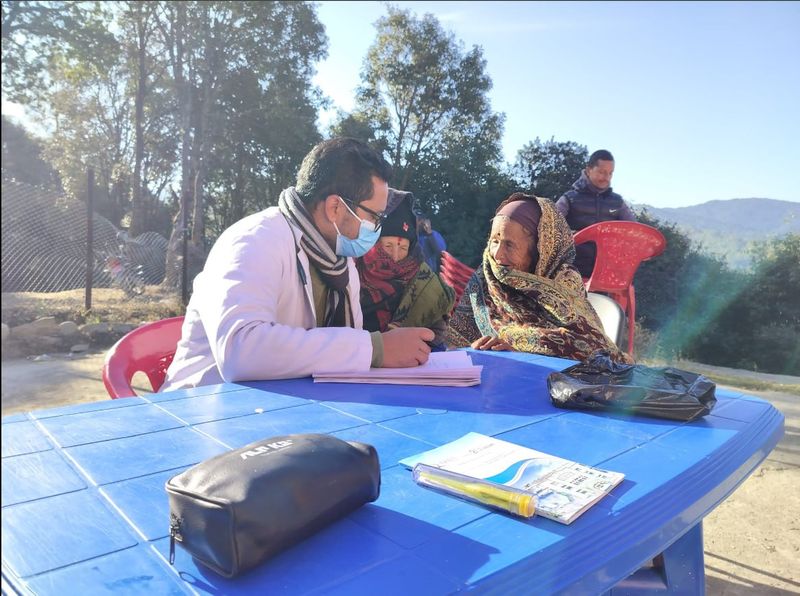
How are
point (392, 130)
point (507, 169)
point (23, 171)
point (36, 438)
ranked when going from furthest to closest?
point (392, 130)
point (507, 169)
point (36, 438)
point (23, 171)

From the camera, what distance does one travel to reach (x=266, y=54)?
29.1ft

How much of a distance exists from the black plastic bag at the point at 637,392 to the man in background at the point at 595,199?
3.04m

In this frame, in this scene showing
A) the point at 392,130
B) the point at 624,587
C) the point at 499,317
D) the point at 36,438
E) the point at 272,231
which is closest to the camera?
the point at 36,438

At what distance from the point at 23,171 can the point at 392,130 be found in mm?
4974

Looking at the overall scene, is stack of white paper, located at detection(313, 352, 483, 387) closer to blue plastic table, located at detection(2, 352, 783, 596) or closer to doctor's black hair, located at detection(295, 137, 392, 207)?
blue plastic table, located at detection(2, 352, 783, 596)

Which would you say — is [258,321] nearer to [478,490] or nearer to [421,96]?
[478,490]

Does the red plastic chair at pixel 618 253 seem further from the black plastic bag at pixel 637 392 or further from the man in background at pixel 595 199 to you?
the black plastic bag at pixel 637 392

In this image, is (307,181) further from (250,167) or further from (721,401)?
(250,167)

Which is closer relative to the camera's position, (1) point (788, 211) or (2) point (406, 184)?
(1) point (788, 211)

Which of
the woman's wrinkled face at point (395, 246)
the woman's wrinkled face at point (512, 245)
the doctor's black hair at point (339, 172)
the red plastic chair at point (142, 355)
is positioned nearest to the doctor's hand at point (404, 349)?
the doctor's black hair at point (339, 172)

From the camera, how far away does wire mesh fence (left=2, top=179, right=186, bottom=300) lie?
1.31ft

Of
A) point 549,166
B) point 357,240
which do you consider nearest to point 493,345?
point 357,240

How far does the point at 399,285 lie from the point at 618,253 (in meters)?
1.72

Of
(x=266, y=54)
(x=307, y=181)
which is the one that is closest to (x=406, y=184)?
(x=307, y=181)
